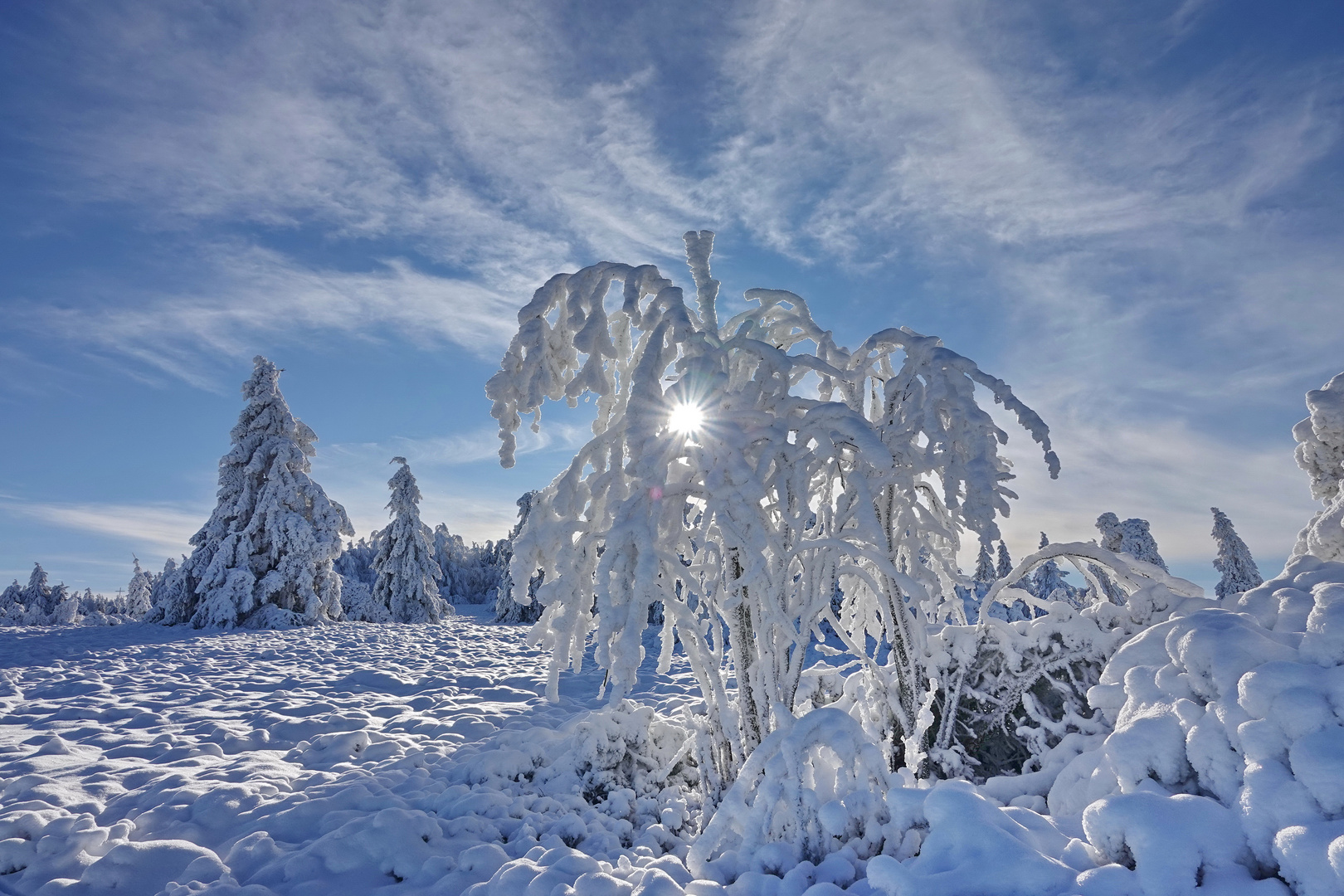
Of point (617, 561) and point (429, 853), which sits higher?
point (617, 561)

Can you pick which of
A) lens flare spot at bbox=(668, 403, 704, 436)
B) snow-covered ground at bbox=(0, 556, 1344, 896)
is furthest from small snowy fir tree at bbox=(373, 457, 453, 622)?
lens flare spot at bbox=(668, 403, 704, 436)

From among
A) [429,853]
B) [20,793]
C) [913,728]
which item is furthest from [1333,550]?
[20,793]

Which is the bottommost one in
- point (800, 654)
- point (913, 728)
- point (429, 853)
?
point (429, 853)

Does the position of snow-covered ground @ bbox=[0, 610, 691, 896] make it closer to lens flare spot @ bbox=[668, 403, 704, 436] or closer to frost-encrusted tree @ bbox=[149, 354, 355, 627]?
lens flare spot @ bbox=[668, 403, 704, 436]

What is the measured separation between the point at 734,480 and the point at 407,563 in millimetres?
25988

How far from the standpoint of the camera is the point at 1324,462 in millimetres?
4781

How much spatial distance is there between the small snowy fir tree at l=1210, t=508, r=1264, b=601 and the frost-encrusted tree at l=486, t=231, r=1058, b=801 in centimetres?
2866

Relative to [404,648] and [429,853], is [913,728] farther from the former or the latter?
[404,648]

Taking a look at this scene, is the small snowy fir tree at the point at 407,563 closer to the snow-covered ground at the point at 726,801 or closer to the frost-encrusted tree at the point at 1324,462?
the snow-covered ground at the point at 726,801

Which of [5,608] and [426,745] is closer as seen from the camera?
[426,745]

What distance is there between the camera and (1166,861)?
2232 mm

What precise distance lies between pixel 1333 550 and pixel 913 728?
3.06 meters

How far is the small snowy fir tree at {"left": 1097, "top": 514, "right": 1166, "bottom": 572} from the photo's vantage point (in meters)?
23.1

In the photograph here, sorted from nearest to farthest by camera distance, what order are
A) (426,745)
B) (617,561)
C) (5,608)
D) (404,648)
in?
1. (617,561)
2. (426,745)
3. (404,648)
4. (5,608)
